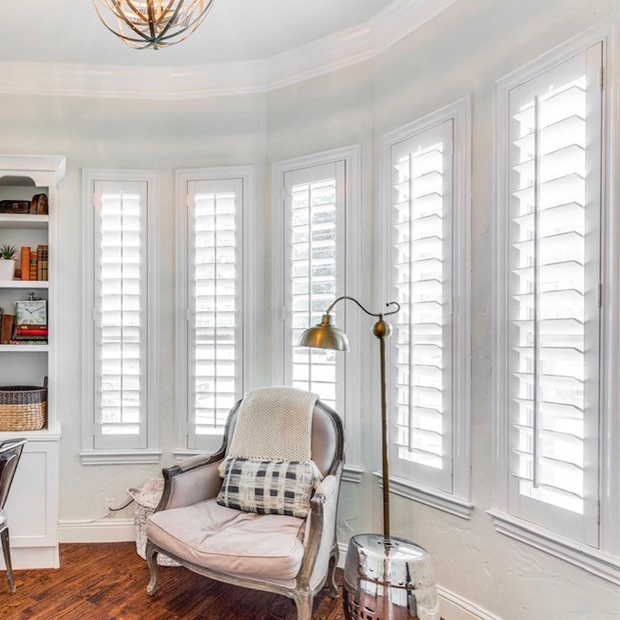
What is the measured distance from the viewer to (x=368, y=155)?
2.51m

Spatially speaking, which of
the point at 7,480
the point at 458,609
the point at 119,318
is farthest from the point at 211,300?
the point at 458,609

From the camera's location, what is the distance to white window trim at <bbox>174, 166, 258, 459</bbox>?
113 inches

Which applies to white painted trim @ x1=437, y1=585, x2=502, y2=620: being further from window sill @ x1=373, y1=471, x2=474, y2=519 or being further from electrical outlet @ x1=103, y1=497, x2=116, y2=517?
electrical outlet @ x1=103, y1=497, x2=116, y2=517

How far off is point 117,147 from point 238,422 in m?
1.96

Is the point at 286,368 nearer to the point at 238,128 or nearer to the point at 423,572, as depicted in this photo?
the point at 423,572

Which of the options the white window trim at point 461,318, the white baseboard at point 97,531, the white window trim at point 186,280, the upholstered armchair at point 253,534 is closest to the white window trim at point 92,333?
the white window trim at point 186,280

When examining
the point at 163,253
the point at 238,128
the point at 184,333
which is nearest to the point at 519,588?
the point at 184,333

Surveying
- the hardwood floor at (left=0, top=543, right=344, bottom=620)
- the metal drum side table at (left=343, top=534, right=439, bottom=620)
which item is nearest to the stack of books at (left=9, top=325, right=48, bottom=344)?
the hardwood floor at (left=0, top=543, right=344, bottom=620)

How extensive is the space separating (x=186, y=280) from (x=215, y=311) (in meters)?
0.28

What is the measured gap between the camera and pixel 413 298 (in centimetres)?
223

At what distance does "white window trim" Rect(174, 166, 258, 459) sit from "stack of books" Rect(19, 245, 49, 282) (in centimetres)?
77

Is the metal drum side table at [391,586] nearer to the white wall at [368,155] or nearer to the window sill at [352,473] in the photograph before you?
the white wall at [368,155]

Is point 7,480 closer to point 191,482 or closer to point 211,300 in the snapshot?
point 191,482

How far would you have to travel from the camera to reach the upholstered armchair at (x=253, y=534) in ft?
6.04
